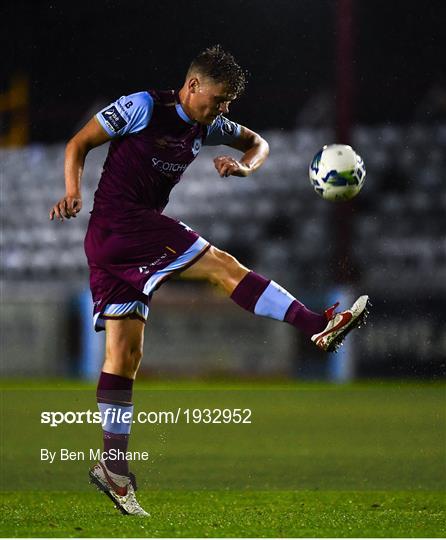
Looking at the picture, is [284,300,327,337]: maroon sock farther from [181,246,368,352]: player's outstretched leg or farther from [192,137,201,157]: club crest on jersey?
[192,137,201,157]: club crest on jersey

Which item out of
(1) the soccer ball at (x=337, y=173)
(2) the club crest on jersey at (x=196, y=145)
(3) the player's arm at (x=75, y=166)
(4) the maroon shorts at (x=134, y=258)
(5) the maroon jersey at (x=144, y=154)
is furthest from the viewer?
(1) the soccer ball at (x=337, y=173)

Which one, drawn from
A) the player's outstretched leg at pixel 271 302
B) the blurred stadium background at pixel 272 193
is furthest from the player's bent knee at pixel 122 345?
Result: the blurred stadium background at pixel 272 193

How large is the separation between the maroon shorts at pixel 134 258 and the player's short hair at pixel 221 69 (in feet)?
1.87

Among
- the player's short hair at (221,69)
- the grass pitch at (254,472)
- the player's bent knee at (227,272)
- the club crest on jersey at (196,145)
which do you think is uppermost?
the player's short hair at (221,69)

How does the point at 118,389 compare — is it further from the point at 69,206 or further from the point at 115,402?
the point at 69,206

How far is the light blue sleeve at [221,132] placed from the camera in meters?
4.93

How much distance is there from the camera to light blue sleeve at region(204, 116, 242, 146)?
4.93 m

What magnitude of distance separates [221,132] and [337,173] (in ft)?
1.72

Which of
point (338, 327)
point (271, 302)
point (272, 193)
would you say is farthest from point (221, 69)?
point (272, 193)

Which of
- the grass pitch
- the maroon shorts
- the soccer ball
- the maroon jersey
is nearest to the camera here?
the grass pitch

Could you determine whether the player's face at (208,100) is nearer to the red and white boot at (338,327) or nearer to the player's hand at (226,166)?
the player's hand at (226,166)

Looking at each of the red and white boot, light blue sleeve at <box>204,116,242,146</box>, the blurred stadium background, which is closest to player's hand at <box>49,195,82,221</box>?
light blue sleeve at <box>204,116,242,146</box>

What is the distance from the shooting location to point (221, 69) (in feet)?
14.9

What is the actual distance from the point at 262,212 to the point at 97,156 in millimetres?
2106
